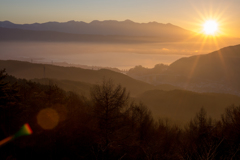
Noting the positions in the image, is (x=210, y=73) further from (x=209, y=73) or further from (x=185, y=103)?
(x=185, y=103)

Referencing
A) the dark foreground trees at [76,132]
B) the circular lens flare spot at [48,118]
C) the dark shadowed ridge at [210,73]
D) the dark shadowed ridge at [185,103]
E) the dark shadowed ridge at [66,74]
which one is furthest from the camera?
the dark shadowed ridge at [210,73]

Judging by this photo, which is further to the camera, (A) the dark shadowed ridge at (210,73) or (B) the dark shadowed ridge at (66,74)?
(A) the dark shadowed ridge at (210,73)

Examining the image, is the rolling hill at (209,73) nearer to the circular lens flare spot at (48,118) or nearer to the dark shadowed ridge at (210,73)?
the dark shadowed ridge at (210,73)

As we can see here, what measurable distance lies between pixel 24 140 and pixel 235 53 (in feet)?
620

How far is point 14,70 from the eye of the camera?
123 m

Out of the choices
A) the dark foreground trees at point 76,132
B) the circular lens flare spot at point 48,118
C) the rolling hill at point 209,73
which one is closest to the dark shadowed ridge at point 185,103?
the dark foreground trees at point 76,132

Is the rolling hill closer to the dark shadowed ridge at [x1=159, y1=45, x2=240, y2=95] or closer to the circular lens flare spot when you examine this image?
the dark shadowed ridge at [x1=159, y1=45, x2=240, y2=95]

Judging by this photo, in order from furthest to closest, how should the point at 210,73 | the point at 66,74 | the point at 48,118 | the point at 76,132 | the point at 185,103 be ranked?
the point at 210,73, the point at 66,74, the point at 185,103, the point at 76,132, the point at 48,118

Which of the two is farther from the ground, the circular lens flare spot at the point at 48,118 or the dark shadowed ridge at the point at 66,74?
the circular lens flare spot at the point at 48,118

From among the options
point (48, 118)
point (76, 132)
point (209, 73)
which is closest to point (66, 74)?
point (209, 73)

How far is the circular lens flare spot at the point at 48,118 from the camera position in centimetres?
1620

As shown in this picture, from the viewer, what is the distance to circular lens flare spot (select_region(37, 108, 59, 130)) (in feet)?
53.2

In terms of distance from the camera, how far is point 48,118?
1617cm

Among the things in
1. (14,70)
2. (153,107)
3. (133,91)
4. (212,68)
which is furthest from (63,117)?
(212,68)
